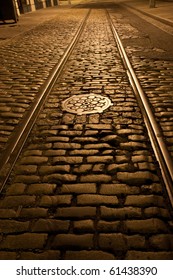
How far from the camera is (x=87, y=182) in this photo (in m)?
2.87

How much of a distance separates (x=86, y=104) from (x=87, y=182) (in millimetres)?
2241

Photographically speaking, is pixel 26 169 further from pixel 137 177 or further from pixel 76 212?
pixel 137 177

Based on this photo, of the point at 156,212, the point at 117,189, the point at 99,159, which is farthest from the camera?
the point at 99,159

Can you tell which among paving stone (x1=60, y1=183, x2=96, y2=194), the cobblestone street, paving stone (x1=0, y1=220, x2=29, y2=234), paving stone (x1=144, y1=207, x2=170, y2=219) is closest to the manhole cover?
the cobblestone street

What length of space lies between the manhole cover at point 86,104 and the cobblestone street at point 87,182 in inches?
4.3

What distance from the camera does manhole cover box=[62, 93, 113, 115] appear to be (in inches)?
180

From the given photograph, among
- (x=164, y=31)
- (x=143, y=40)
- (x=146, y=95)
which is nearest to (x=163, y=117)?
(x=146, y=95)

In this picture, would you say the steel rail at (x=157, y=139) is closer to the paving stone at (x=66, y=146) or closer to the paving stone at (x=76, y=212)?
the paving stone at (x=76, y=212)

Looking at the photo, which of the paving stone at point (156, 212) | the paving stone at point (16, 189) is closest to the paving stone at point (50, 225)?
the paving stone at point (16, 189)

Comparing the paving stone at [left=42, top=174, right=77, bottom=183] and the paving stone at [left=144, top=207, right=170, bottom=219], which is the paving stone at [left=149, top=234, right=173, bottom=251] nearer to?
the paving stone at [left=144, top=207, right=170, bottom=219]

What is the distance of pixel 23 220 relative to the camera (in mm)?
2434

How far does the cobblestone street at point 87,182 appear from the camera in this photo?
7.19 ft

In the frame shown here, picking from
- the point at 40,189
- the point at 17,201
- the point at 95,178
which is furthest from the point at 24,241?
the point at 95,178

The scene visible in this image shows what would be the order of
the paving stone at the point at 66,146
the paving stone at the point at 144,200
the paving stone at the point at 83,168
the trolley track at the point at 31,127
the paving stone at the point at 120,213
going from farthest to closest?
the paving stone at the point at 66,146 < the paving stone at the point at 83,168 < the trolley track at the point at 31,127 < the paving stone at the point at 144,200 < the paving stone at the point at 120,213
